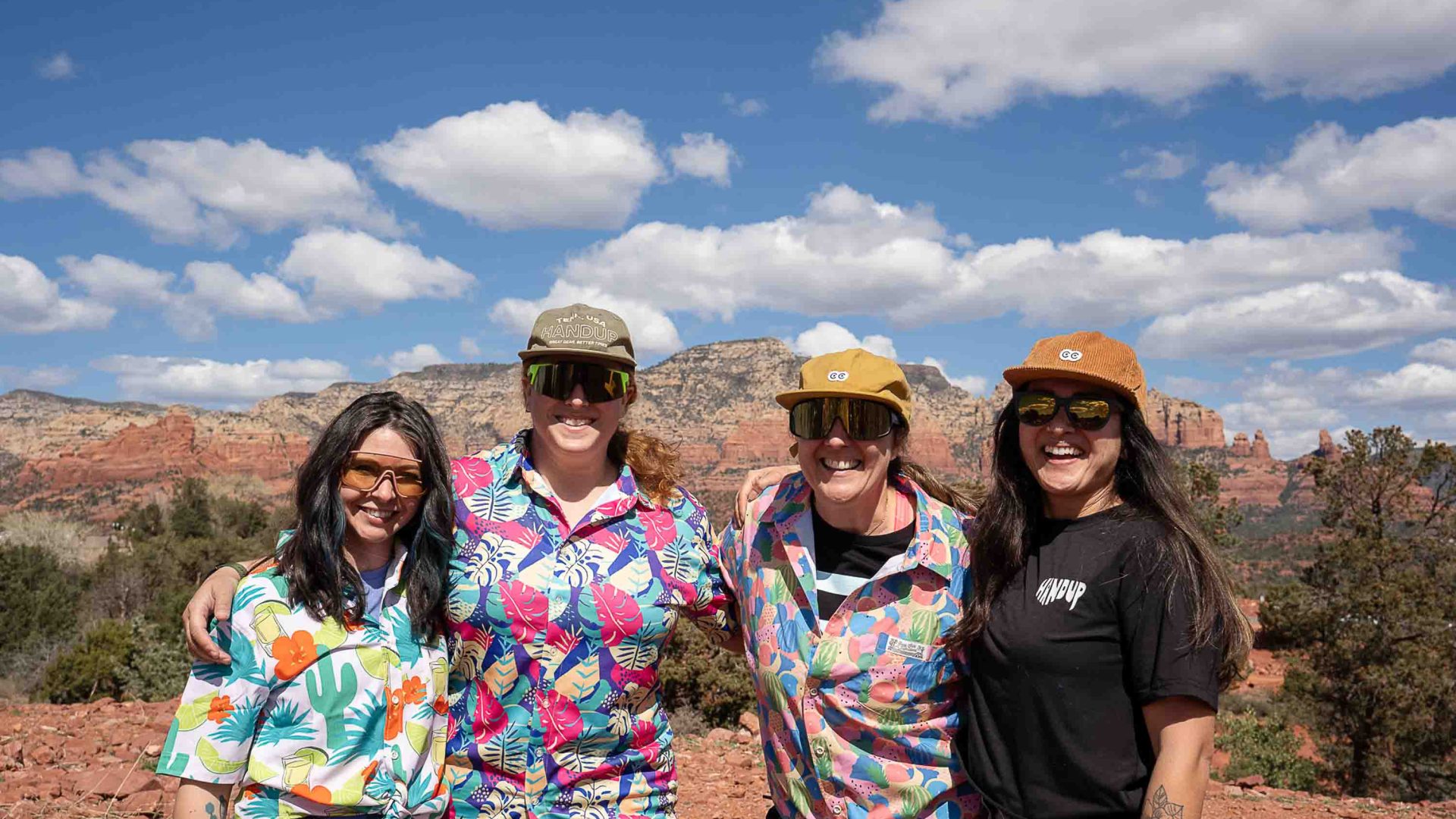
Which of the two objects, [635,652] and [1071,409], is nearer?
[1071,409]

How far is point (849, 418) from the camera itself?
305cm

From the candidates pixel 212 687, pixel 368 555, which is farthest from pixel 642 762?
pixel 212 687

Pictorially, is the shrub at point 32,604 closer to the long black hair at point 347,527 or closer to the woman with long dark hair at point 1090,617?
the long black hair at point 347,527

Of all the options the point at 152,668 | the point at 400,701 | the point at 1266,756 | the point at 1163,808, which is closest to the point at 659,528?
the point at 400,701

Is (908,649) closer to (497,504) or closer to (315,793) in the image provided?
(497,504)

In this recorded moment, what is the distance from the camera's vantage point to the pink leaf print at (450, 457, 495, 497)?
321cm

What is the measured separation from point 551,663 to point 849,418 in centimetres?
119

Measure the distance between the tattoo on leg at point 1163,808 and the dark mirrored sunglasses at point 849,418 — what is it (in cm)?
124

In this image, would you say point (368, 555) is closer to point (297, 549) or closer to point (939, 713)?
point (297, 549)

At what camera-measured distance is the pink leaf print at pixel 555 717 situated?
2977mm

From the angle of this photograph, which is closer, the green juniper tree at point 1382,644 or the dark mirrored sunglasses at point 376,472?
the dark mirrored sunglasses at point 376,472

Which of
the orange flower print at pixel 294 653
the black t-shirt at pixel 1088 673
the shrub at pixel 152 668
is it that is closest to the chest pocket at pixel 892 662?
the black t-shirt at pixel 1088 673

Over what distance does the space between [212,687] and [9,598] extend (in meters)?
22.3

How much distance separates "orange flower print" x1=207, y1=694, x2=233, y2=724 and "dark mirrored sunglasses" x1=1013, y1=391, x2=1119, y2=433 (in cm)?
230
